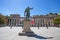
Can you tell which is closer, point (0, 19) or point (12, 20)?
point (0, 19)

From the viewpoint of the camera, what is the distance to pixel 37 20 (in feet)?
397

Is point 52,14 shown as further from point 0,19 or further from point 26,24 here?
point 26,24

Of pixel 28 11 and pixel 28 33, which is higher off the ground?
pixel 28 11

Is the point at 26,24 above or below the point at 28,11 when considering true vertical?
below

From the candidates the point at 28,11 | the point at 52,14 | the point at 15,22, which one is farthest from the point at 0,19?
the point at 28,11

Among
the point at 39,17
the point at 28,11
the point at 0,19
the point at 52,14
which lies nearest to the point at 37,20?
the point at 39,17

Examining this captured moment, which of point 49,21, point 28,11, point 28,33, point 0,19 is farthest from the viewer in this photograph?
point 49,21

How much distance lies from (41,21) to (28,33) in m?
99.5

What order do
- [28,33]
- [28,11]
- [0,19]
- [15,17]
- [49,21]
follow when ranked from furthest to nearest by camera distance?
[15,17] < [49,21] < [0,19] < [28,11] < [28,33]

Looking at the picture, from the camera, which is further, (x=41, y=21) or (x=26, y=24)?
(x=41, y=21)

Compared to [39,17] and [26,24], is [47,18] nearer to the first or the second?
[39,17]

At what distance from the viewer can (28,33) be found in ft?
72.9

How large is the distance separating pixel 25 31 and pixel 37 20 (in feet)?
322

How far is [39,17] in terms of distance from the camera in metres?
120
